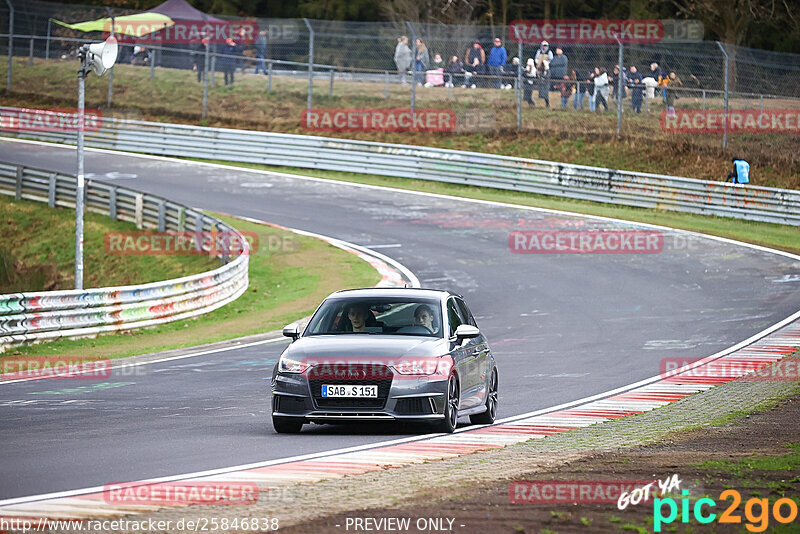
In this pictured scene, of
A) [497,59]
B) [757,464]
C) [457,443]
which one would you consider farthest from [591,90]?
[757,464]

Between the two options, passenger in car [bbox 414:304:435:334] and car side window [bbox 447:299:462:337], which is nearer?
passenger in car [bbox 414:304:435:334]

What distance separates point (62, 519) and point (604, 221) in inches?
1027

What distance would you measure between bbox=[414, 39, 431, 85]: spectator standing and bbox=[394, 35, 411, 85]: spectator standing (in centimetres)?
35

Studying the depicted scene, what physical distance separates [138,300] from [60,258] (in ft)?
38.7

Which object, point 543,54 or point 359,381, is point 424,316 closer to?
point 359,381

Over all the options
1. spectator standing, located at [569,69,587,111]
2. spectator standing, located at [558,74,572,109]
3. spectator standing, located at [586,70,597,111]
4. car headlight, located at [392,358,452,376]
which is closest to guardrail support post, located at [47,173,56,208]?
spectator standing, located at [558,74,572,109]

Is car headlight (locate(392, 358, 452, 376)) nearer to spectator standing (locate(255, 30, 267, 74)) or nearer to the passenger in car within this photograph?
the passenger in car

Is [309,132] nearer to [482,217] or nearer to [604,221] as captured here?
[482,217]

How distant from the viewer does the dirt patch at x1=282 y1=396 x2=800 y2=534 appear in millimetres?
6500

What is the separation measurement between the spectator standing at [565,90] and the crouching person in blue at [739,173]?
259 inches

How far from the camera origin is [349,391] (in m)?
10.9

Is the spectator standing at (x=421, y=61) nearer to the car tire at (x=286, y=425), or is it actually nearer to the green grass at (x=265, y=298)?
the green grass at (x=265, y=298)

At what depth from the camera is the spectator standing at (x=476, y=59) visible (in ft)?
127

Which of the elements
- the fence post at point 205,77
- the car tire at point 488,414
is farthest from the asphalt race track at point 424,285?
the fence post at point 205,77
